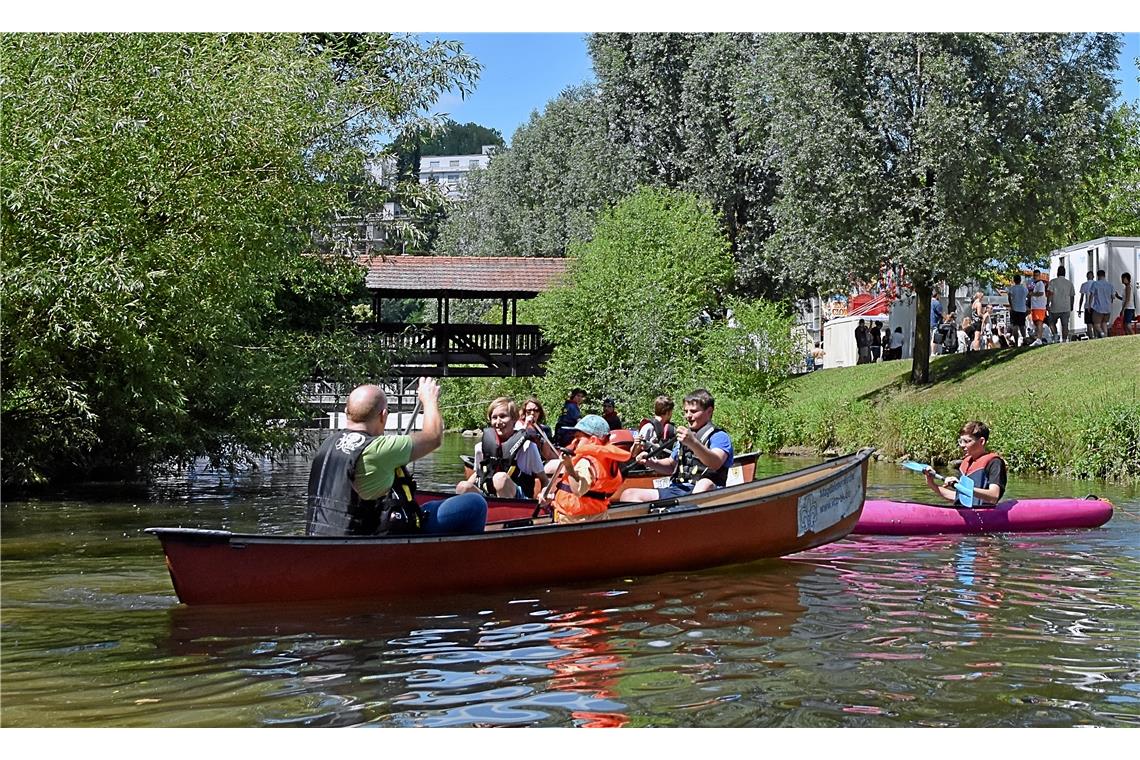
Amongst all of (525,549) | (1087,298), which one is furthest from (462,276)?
(525,549)

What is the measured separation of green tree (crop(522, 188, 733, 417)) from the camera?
33031 mm

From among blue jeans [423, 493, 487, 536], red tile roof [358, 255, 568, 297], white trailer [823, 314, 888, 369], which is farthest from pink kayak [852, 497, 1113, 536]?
white trailer [823, 314, 888, 369]

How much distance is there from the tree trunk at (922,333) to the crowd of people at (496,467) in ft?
61.2

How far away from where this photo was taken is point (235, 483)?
22344mm

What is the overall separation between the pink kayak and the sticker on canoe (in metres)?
1.39

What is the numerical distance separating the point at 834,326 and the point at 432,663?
44.6 meters

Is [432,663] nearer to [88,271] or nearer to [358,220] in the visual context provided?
[88,271]

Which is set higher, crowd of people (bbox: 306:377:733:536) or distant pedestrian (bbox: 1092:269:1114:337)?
distant pedestrian (bbox: 1092:269:1114:337)

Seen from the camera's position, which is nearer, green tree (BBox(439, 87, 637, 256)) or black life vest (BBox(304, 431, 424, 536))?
black life vest (BBox(304, 431, 424, 536))

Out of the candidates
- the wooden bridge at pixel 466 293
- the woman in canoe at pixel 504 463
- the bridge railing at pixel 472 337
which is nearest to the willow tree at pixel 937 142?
the wooden bridge at pixel 466 293

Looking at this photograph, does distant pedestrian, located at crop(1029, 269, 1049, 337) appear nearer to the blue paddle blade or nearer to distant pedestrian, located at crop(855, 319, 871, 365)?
distant pedestrian, located at crop(855, 319, 871, 365)

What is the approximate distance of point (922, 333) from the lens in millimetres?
33500

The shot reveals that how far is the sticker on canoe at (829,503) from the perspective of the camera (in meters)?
11.6
